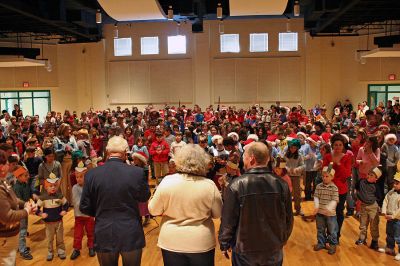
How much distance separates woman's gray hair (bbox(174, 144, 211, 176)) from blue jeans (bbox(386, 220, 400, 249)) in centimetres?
353

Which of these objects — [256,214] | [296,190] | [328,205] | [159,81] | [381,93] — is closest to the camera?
[256,214]

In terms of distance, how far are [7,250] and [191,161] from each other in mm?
1741

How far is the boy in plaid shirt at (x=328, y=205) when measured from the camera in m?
5.55

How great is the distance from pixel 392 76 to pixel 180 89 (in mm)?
9721

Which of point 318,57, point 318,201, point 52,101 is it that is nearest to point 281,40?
point 318,57

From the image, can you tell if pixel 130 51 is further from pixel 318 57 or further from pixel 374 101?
pixel 374 101

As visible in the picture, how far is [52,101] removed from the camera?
2153cm

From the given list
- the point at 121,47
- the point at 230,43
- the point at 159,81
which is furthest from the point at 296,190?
the point at 121,47

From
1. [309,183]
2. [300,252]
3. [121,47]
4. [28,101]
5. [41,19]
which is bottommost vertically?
[300,252]

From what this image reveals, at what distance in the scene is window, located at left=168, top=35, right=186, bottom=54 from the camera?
2103 centimetres

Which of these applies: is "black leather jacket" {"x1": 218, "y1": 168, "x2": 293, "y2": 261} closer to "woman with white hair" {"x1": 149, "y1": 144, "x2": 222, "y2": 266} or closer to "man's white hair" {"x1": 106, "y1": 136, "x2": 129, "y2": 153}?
"woman with white hair" {"x1": 149, "y1": 144, "x2": 222, "y2": 266}

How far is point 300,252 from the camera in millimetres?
5758

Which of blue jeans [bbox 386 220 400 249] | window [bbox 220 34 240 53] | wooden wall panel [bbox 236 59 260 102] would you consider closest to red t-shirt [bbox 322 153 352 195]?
blue jeans [bbox 386 220 400 249]

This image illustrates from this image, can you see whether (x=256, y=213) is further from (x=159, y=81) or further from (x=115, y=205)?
(x=159, y=81)
